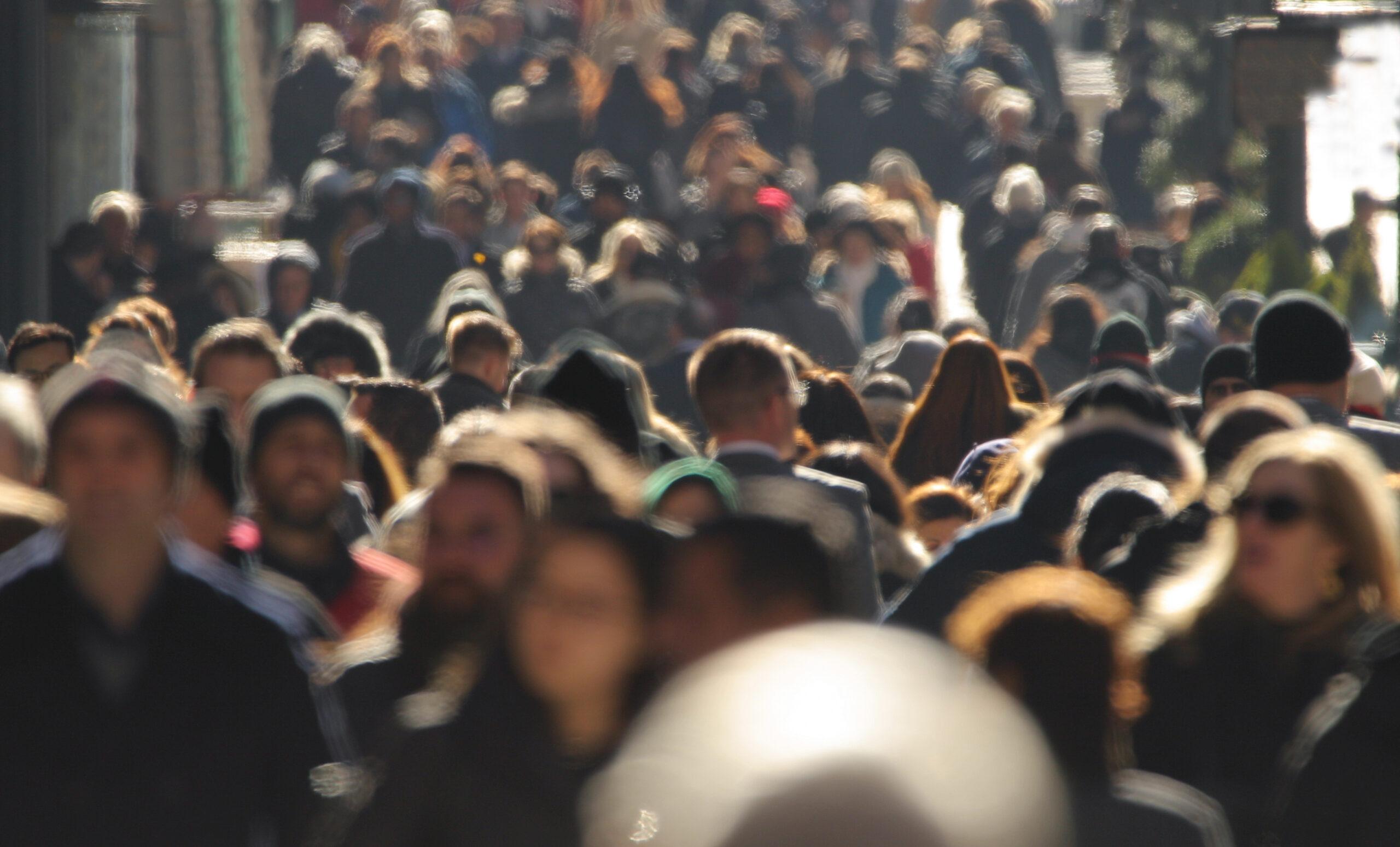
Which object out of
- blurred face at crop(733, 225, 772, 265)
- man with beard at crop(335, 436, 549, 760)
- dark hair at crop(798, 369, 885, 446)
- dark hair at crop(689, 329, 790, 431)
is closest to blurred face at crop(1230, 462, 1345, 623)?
man with beard at crop(335, 436, 549, 760)

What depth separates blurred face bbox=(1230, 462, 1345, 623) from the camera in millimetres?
4324

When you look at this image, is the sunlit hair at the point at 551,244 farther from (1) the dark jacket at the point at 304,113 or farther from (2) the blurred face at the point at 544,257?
(1) the dark jacket at the point at 304,113

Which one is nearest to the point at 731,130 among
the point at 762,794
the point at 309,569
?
the point at 309,569

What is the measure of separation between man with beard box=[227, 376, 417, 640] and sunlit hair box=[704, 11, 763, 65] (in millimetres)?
15744

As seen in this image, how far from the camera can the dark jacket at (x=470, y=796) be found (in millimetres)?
3410

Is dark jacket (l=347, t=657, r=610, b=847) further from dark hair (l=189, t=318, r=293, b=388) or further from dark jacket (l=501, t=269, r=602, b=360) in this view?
dark jacket (l=501, t=269, r=602, b=360)

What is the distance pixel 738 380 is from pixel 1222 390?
8.66ft

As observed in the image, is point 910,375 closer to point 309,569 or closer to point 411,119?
point 309,569

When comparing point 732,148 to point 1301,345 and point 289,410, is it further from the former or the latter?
point 289,410

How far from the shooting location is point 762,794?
142 cm

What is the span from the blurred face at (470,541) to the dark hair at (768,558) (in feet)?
1.59

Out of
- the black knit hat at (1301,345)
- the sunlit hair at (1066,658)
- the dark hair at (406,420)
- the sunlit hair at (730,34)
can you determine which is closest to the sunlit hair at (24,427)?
the dark hair at (406,420)

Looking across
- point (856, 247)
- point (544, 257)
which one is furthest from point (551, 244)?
point (856, 247)

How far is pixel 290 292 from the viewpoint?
12.7 m
